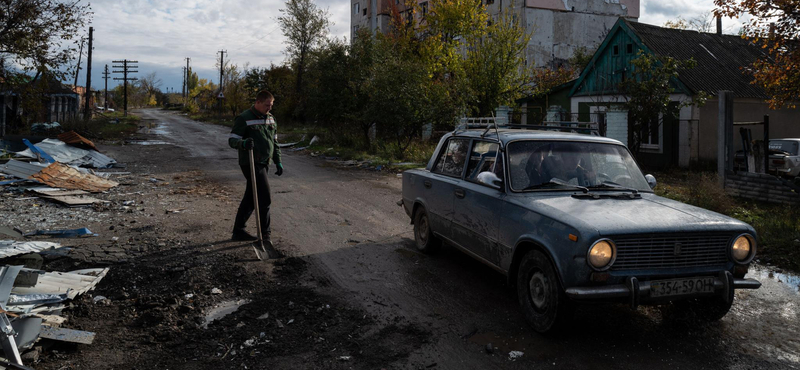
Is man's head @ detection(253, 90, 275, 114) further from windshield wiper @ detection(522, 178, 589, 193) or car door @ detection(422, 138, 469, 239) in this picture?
windshield wiper @ detection(522, 178, 589, 193)

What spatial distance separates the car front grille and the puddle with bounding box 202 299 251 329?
325 centimetres

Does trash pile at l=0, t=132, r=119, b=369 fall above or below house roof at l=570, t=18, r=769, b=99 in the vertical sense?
below

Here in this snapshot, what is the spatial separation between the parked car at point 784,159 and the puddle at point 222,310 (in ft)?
55.2

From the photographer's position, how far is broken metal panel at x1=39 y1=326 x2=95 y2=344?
3.99 meters

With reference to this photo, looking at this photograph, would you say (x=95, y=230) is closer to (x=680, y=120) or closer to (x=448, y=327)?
(x=448, y=327)

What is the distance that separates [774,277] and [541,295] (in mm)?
3759

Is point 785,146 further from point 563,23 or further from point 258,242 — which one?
point 563,23

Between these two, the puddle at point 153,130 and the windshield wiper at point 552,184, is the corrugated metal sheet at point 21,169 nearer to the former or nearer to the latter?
the windshield wiper at point 552,184

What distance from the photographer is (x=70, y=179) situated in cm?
1177

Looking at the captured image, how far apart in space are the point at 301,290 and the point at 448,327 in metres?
1.63

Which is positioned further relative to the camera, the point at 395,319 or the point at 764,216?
the point at 764,216

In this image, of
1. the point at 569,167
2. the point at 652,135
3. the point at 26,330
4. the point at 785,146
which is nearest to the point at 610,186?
the point at 569,167

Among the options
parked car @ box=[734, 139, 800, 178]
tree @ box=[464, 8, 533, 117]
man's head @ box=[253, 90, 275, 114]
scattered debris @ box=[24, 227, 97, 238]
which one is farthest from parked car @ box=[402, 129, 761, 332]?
tree @ box=[464, 8, 533, 117]

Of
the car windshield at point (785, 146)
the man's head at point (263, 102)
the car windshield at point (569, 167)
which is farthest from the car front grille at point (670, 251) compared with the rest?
the car windshield at point (785, 146)
